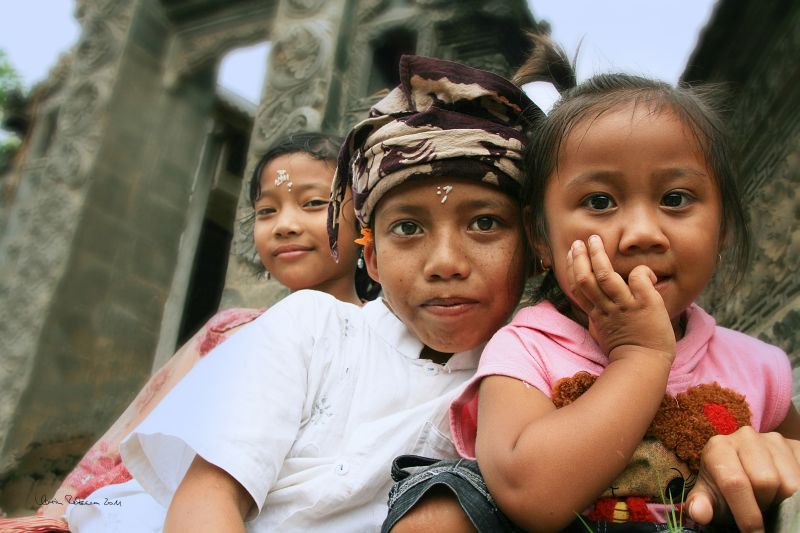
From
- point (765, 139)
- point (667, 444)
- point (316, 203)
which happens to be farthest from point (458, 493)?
point (765, 139)

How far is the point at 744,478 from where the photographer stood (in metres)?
1.05

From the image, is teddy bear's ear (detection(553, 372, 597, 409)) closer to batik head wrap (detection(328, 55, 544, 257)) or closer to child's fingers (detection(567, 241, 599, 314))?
child's fingers (detection(567, 241, 599, 314))

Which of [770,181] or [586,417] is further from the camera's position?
[770,181]

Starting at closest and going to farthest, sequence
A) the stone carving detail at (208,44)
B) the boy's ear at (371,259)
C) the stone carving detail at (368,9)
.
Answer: the boy's ear at (371,259), the stone carving detail at (368,9), the stone carving detail at (208,44)

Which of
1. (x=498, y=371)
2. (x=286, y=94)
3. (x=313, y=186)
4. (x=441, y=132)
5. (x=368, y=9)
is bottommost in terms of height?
(x=498, y=371)

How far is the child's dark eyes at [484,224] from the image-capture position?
159 centimetres

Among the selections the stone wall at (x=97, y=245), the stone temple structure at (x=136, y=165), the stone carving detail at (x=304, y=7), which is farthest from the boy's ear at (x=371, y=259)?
the stone wall at (x=97, y=245)

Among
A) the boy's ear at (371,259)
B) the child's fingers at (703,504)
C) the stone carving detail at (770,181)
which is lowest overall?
the child's fingers at (703,504)

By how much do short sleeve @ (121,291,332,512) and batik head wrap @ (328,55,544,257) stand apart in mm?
398

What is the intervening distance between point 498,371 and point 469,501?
0.79 ft

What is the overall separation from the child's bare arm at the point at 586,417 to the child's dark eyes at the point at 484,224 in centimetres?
35

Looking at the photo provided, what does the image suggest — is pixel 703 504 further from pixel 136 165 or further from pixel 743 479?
pixel 136 165

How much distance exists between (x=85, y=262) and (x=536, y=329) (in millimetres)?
Answer: 4698

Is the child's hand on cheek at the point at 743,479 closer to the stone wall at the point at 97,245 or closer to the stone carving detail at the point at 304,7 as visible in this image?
the stone carving detail at the point at 304,7
